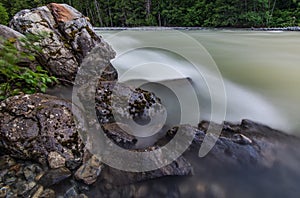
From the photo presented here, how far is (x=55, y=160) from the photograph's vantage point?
2154mm

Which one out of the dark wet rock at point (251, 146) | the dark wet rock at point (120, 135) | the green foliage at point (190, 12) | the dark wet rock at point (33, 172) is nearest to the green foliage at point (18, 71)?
the dark wet rock at point (33, 172)

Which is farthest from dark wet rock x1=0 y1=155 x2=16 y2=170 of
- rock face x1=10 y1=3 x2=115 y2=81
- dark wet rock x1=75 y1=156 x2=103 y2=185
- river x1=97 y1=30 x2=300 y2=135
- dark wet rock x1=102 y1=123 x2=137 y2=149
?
river x1=97 y1=30 x2=300 y2=135

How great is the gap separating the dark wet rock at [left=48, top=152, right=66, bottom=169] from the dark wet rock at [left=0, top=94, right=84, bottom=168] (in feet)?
0.11

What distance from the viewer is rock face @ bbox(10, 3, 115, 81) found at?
3.93 meters

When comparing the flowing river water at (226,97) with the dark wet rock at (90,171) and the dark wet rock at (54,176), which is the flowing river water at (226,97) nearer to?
the dark wet rock at (90,171)

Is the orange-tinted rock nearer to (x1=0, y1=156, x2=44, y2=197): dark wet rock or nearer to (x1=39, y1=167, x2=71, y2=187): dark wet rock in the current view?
(x1=0, y1=156, x2=44, y2=197): dark wet rock

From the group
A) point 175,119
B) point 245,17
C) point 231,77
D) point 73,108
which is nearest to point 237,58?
point 231,77

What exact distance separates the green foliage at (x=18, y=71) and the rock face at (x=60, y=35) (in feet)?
3.64

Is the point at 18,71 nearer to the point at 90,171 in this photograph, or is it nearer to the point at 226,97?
the point at 90,171

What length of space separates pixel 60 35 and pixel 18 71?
7.03 ft

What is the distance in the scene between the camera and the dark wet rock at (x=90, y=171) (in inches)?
83.8

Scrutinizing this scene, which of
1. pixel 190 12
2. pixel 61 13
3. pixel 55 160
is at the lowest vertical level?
pixel 55 160

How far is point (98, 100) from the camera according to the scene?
3121mm

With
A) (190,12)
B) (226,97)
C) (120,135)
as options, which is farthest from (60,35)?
(190,12)
